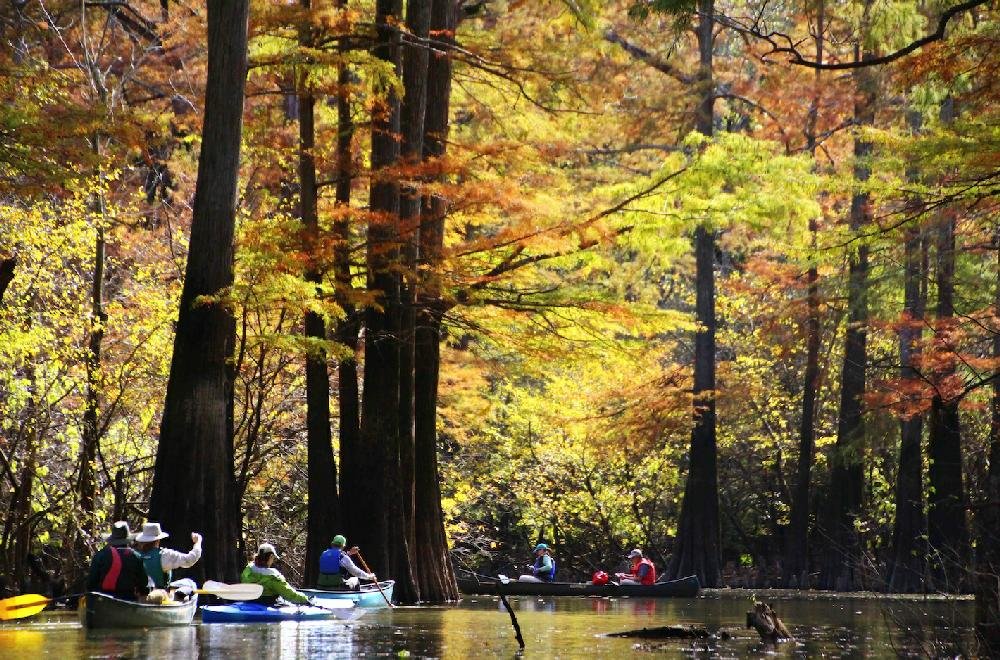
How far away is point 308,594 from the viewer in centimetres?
1839

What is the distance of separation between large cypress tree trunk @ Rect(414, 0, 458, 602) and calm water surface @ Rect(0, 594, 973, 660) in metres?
1.04

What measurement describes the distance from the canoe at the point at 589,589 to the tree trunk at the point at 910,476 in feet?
12.6

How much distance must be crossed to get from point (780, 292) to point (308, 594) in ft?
61.9

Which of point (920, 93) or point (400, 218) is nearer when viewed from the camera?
point (920, 93)

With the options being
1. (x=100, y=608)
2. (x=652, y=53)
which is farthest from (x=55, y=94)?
(x=652, y=53)

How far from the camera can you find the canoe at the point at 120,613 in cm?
1472

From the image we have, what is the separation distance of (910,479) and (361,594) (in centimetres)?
1429

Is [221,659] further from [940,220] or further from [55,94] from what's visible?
[940,220]

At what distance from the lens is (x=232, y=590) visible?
16172 mm

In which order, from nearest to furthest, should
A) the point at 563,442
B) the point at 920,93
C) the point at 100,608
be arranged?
the point at 100,608 → the point at 920,93 → the point at 563,442

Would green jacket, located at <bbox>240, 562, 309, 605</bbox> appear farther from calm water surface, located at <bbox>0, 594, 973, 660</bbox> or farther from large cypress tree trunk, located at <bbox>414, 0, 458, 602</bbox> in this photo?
large cypress tree trunk, located at <bbox>414, 0, 458, 602</bbox>

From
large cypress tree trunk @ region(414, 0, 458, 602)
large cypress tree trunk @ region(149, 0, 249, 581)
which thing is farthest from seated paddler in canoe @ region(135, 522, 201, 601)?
large cypress tree trunk @ region(414, 0, 458, 602)

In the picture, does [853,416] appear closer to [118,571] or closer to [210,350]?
[210,350]

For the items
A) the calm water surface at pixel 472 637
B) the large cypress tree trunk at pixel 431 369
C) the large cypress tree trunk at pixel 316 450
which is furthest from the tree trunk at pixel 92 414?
the large cypress tree trunk at pixel 431 369
